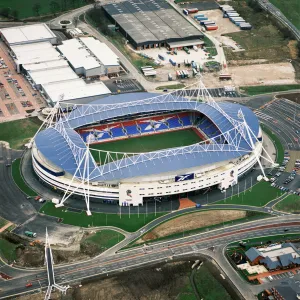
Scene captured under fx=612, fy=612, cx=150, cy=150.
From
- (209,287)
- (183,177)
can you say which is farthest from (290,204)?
(209,287)

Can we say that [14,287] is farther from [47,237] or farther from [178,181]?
[178,181]

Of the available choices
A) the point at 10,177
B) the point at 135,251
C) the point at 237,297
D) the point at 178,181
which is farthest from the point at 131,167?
the point at 237,297

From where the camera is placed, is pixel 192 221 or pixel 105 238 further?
pixel 192 221

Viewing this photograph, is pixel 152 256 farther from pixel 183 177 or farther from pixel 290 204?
pixel 290 204

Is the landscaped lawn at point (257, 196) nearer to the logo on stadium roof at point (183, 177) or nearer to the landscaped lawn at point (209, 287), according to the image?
the logo on stadium roof at point (183, 177)

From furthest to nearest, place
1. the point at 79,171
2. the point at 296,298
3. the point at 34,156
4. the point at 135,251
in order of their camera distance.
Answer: the point at 34,156 < the point at 79,171 < the point at 135,251 < the point at 296,298

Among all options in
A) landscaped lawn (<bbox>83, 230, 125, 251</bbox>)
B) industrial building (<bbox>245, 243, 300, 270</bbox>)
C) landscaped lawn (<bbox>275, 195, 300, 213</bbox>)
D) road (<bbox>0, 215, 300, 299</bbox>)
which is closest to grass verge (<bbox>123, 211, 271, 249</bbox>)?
road (<bbox>0, 215, 300, 299</bbox>)

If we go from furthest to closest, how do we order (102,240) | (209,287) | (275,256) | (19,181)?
(19,181), (102,240), (275,256), (209,287)
